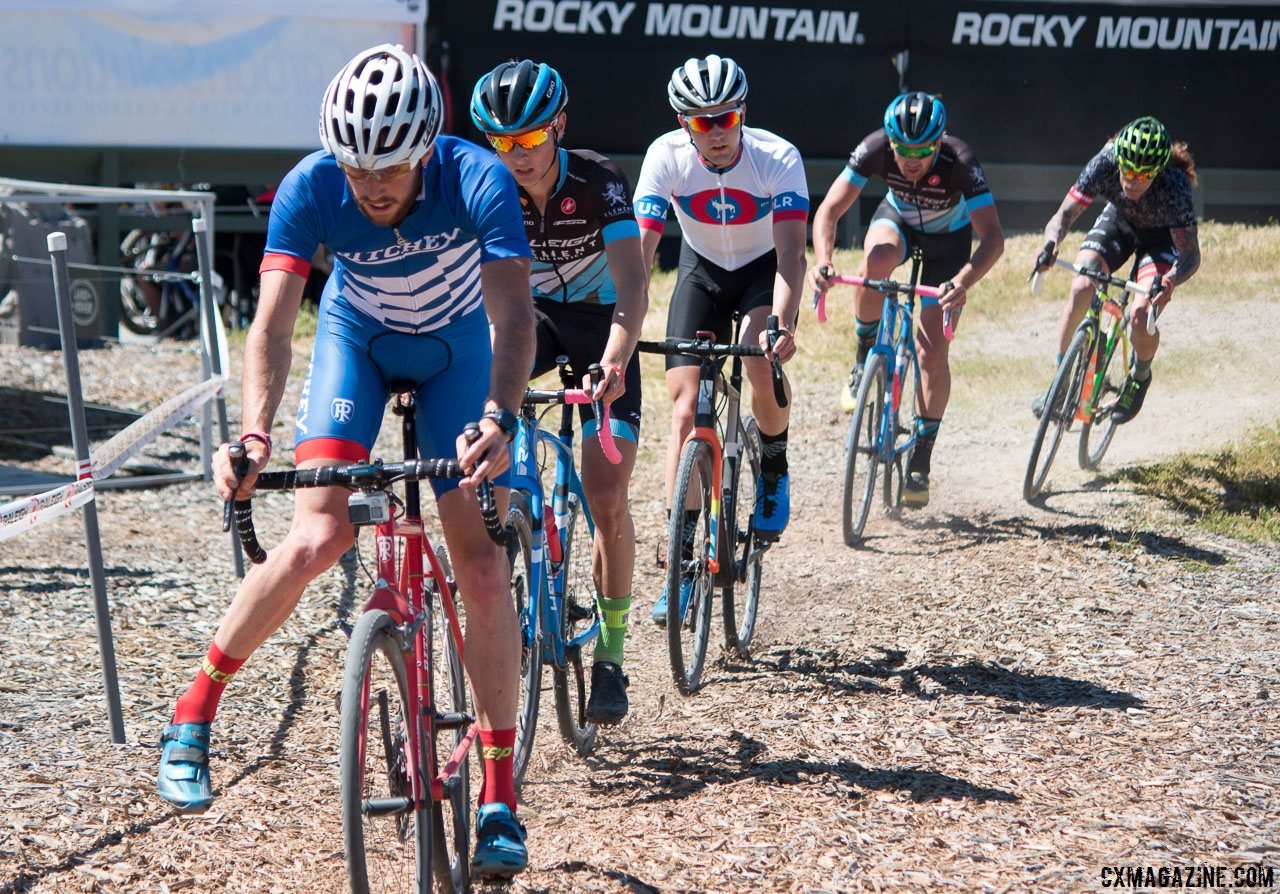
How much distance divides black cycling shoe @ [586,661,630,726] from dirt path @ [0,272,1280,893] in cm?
21

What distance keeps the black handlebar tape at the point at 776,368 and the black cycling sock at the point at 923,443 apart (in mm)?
2426

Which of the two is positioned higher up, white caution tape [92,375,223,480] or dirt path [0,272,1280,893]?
white caution tape [92,375,223,480]

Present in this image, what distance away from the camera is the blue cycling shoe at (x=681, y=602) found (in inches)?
215

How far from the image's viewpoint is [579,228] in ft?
16.5

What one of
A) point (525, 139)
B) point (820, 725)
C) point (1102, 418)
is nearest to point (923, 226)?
point (1102, 418)

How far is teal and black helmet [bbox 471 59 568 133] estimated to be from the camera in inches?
180

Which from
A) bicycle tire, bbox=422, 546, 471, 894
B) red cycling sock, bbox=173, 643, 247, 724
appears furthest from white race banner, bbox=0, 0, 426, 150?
red cycling sock, bbox=173, 643, 247, 724

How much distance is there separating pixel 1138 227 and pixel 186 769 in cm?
751

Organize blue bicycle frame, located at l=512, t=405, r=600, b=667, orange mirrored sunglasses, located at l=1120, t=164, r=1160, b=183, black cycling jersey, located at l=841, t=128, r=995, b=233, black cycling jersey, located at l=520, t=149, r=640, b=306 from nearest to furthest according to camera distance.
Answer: blue bicycle frame, located at l=512, t=405, r=600, b=667 → black cycling jersey, located at l=520, t=149, r=640, b=306 → black cycling jersey, located at l=841, t=128, r=995, b=233 → orange mirrored sunglasses, located at l=1120, t=164, r=1160, b=183

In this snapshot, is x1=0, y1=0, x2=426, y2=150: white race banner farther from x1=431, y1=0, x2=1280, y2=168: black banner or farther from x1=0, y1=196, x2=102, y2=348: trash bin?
x1=431, y1=0, x2=1280, y2=168: black banner

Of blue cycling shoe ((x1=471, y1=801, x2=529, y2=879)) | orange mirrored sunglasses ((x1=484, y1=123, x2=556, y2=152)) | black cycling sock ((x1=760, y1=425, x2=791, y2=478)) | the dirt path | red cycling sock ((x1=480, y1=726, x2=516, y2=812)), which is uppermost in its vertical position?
orange mirrored sunglasses ((x1=484, y1=123, x2=556, y2=152))

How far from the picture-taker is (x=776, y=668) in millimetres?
5941

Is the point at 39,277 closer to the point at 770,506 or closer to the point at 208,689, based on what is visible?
the point at 770,506

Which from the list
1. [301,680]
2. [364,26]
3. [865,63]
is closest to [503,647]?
[301,680]
